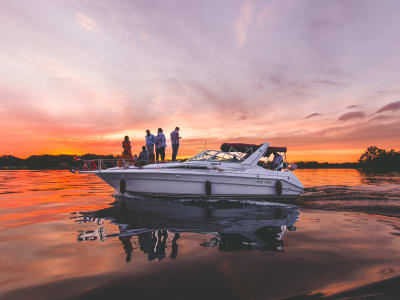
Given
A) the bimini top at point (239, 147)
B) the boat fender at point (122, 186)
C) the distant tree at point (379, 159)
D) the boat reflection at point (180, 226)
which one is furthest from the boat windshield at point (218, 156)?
the distant tree at point (379, 159)

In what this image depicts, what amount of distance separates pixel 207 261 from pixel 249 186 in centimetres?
747

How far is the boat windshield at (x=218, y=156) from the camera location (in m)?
11.8

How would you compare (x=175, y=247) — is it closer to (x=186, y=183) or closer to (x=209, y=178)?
(x=186, y=183)

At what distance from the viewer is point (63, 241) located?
511 cm

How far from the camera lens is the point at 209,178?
10.8 m

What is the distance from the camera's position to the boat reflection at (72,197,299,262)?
192 inches

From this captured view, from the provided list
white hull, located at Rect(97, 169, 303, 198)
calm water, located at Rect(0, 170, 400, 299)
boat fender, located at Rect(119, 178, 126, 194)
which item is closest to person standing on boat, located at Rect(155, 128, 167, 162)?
white hull, located at Rect(97, 169, 303, 198)

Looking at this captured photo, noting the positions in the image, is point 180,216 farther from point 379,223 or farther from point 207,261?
point 379,223

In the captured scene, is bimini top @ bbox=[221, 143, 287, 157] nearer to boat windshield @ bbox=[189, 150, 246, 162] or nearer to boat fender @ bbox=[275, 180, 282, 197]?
boat windshield @ bbox=[189, 150, 246, 162]

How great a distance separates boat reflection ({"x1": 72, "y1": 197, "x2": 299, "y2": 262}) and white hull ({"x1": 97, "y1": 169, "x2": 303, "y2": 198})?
26.6 inches

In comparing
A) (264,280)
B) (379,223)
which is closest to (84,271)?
(264,280)

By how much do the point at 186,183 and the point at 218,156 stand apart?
2.29 m

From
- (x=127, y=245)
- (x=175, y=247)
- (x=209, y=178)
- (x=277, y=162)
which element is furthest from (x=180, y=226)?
(x=277, y=162)

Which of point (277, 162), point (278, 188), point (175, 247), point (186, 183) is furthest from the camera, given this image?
point (277, 162)
